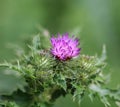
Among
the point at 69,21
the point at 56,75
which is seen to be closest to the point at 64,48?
the point at 56,75

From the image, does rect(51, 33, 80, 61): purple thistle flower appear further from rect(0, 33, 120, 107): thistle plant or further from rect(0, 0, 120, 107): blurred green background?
rect(0, 0, 120, 107): blurred green background

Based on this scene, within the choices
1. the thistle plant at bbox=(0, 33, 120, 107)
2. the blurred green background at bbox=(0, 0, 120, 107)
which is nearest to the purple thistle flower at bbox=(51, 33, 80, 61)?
the thistle plant at bbox=(0, 33, 120, 107)

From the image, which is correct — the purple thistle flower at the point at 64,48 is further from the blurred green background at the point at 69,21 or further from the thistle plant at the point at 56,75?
the blurred green background at the point at 69,21

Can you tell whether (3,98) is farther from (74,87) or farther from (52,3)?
(52,3)

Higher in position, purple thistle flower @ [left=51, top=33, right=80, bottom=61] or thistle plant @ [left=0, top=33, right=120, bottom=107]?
purple thistle flower @ [left=51, top=33, right=80, bottom=61]

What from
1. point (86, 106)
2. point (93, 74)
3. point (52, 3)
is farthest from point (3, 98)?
point (52, 3)

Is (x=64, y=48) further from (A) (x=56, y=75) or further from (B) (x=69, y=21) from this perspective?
(B) (x=69, y=21)

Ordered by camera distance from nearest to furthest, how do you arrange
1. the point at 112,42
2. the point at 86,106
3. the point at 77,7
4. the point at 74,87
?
the point at 74,87 → the point at 86,106 → the point at 112,42 → the point at 77,7
